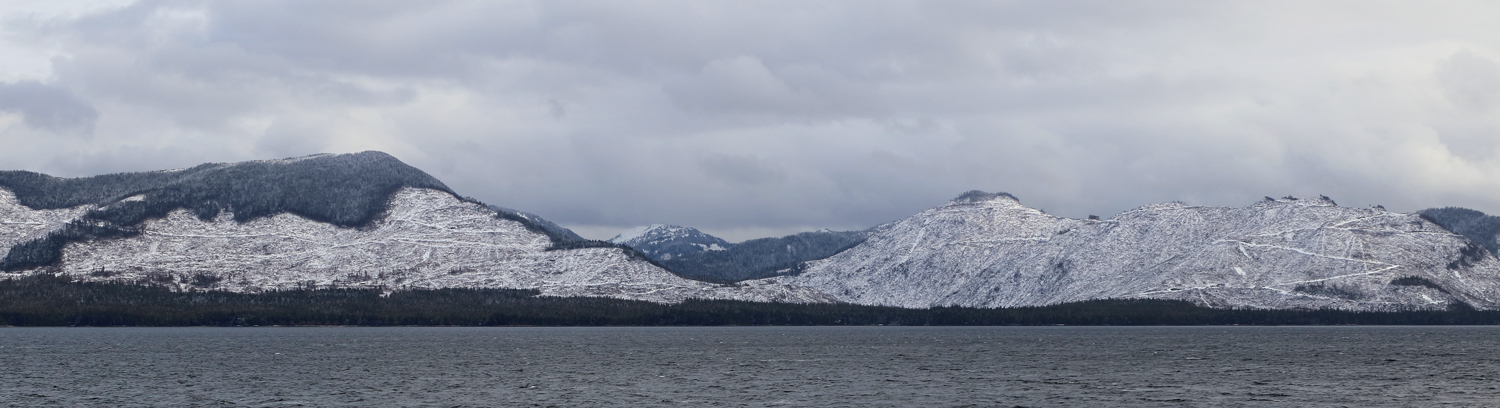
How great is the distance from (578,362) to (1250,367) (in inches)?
3770

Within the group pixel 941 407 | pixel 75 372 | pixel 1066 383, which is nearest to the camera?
pixel 941 407

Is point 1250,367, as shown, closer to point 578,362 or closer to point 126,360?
point 578,362

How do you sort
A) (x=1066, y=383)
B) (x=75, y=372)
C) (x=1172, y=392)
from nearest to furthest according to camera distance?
(x=1172, y=392), (x=1066, y=383), (x=75, y=372)

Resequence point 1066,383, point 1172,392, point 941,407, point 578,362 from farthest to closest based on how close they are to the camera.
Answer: point 578,362
point 1066,383
point 1172,392
point 941,407

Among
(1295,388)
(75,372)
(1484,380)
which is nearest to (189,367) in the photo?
(75,372)

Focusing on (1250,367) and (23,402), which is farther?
(1250,367)

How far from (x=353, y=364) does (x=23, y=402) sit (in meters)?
67.3

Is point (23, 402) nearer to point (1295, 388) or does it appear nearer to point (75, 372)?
point (75, 372)

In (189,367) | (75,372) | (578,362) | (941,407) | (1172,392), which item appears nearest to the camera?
(941,407)

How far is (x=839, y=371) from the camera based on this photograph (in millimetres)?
168750

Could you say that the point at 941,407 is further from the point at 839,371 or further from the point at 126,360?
the point at 126,360

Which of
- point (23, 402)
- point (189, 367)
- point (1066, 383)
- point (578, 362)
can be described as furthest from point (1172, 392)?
point (189, 367)

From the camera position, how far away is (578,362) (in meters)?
194

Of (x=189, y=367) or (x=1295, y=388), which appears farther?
(x=189, y=367)
